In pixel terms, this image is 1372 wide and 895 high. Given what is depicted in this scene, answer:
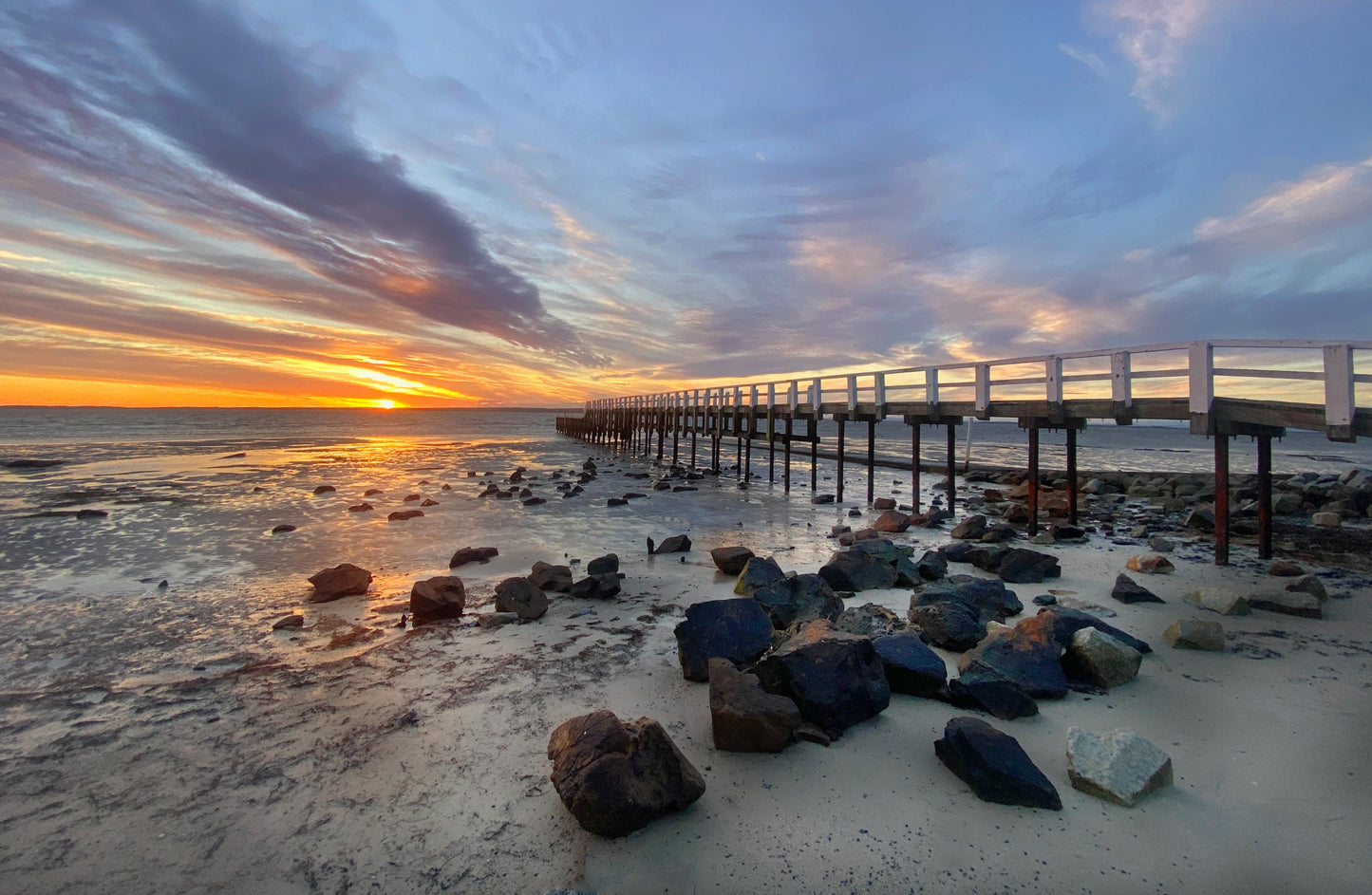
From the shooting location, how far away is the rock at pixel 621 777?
3.10 metres

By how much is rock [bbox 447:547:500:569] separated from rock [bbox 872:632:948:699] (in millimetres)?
7308

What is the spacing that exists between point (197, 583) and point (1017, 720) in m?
10.7

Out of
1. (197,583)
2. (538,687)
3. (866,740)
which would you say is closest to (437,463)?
→ (197,583)

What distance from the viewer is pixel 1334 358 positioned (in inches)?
282

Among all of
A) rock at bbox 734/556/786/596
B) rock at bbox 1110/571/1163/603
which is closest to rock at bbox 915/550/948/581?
rock at bbox 1110/571/1163/603

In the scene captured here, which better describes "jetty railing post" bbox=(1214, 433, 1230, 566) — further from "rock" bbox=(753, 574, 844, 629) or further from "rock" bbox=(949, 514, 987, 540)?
"rock" bbox=(753, 574, 844, 629)

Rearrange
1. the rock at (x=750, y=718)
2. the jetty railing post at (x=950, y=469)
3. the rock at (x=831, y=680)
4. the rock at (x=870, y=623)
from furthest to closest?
the jetty railing post at (x=950, y=469) → the rock at (x=870, y=623) → the rock at (x=831, y=680) → the rock at (x=750, y=718)

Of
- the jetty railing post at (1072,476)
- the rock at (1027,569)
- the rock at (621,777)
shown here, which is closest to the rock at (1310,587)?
the rock at (1027,569)

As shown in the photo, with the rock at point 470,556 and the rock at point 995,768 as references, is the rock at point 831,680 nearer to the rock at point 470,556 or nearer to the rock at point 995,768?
the rock at point 995,768

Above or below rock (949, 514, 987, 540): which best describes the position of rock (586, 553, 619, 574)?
below

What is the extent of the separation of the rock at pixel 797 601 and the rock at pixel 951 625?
81 cm

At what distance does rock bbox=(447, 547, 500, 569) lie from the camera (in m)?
9.73

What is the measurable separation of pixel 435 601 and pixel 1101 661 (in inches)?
258

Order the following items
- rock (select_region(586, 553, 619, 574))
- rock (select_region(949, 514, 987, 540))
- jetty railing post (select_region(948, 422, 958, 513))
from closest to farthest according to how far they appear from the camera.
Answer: rock (select_region(586, 553, 619, 574))
rock (select_region(949, 514, 987, 540))
jetty railing post (select_region(948, 422, 958, 513))
